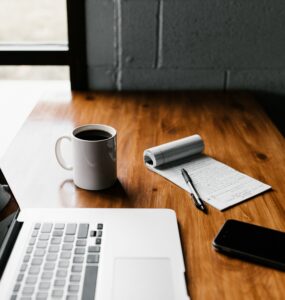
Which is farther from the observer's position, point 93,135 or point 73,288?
point 93,135

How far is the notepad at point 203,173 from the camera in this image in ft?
3.05

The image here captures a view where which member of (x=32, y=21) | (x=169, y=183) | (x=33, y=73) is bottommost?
(x=33, y=73)

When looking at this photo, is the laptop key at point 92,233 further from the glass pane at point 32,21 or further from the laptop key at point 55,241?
the glass pane at point 32,21

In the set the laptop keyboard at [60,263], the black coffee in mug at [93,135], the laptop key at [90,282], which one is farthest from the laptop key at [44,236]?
the black coffee in mug at [93,135]

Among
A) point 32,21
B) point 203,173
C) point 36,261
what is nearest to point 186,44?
point 32,21

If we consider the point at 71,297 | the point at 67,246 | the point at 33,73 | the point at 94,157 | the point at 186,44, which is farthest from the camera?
the point at 33,73

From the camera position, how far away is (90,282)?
68 cm

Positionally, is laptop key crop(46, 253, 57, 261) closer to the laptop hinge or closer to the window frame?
the laptop hinge

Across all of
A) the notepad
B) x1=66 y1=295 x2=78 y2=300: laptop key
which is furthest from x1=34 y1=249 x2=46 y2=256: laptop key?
the notepad

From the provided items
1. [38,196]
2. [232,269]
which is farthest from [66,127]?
[232,269]

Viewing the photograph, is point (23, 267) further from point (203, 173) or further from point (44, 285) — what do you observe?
point (203, 173)

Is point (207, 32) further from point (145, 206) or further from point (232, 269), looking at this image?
point (232, 269)

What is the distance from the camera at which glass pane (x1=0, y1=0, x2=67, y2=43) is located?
1595 millimetres

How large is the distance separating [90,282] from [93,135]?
1.19 ft
